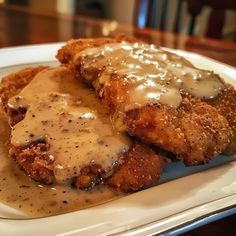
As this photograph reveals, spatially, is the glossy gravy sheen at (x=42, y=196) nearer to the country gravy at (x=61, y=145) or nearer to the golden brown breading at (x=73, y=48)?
the country gravy at (x=61, y=145)

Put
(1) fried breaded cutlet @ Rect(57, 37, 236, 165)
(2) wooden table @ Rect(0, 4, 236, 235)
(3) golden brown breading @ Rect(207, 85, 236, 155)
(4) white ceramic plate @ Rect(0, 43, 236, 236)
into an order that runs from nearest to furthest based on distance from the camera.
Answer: (4) white ceramic plate @ Rect(0, 43, 236, 236), (1) fried breaded cutlet @ Rect(57, 37, 236, 165), (3) golden brown breading @ Rect(207, 85, 236, 155), (2) wooden table @ Rect(0, 4, 236, 235)

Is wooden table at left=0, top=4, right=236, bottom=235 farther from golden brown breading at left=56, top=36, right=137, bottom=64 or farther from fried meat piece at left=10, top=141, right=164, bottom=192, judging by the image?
fried meat piece at left=10, top=141, right=164, bottom=192

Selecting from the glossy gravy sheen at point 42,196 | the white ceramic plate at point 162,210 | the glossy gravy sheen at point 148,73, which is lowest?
the glossy gravy sheen at point 42,196

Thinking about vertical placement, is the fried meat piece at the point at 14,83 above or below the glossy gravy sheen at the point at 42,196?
above

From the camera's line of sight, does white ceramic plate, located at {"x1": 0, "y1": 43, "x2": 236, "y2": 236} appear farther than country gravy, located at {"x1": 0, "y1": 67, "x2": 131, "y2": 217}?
No

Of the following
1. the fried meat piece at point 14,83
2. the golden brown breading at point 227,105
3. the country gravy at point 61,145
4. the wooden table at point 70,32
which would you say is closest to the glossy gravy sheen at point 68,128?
the country gravy at point 61,145

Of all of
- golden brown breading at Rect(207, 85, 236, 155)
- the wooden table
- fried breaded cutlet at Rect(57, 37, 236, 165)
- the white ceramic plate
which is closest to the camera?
the white ceramic plate

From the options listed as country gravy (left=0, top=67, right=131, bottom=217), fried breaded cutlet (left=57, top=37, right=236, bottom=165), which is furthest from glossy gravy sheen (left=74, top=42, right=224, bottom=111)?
country gravy (left=0, top=67, right=131, bottom=217)

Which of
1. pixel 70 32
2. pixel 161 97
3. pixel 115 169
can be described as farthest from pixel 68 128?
pixel 70 32
